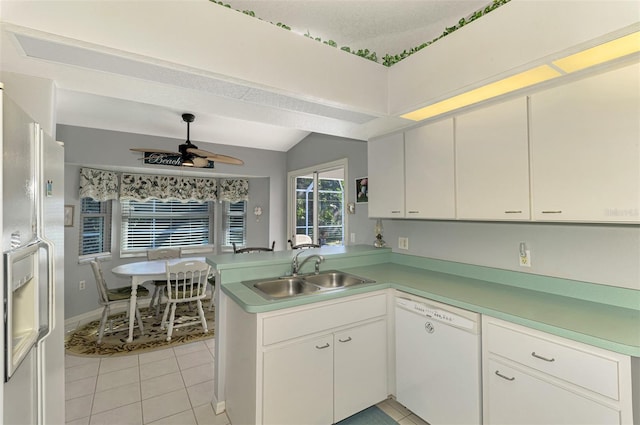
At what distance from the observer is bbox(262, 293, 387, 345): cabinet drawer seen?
5.54ft

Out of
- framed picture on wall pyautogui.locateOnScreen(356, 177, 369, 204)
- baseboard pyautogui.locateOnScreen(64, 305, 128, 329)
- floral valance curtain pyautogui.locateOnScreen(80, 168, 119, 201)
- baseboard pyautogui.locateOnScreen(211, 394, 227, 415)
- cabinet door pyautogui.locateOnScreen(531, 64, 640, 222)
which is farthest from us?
floral valance curtain pyautogui.locateOnScreen(80, 168, 119, 201)

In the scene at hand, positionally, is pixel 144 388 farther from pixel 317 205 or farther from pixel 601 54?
pixel 601 54

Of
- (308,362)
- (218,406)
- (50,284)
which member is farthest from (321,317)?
(50,284)

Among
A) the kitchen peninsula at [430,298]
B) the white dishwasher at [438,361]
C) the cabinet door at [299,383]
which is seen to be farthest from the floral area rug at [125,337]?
the white dishwasher at [438,361]

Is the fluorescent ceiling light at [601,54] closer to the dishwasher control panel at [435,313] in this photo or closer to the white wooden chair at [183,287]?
the dishwasher control panel at [435,313]

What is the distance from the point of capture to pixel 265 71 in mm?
1765

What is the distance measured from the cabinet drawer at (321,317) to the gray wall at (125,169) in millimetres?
3504

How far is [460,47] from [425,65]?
256mm

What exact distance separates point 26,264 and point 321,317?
1.43 m

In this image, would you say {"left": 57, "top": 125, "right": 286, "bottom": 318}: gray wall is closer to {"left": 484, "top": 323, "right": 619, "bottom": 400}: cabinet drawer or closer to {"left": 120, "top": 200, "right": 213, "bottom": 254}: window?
{"left": 120, "top": 200, "right": 213, "bottom": 254}: window

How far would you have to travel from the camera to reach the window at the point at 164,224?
4727 millimetres

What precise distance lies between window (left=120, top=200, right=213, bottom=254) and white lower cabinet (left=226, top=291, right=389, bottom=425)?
359 centimetres

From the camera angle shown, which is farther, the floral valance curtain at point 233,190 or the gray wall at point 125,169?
the floral valance curtain at point 233,190

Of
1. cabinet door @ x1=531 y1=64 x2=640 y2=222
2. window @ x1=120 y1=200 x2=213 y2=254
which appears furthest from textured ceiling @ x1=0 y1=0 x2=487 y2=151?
window @ x1=120 y1=200 x2=213 y2=254
